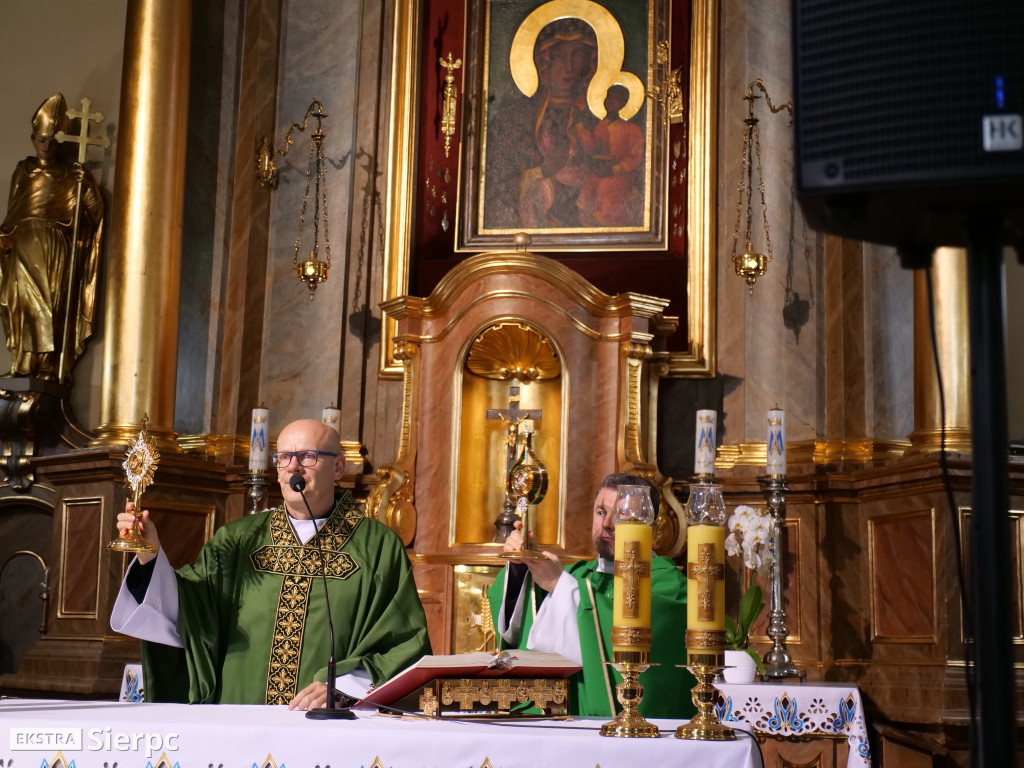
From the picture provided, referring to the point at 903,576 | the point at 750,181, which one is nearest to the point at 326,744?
the point at 903,576

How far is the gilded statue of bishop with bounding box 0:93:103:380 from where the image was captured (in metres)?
8.61

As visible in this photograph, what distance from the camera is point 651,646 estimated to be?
4.10 meters

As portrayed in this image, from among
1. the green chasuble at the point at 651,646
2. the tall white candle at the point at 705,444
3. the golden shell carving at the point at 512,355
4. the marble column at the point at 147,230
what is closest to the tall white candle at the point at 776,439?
the tall white candle at the point at 705,444

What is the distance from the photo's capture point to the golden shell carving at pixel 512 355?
7.98 metres

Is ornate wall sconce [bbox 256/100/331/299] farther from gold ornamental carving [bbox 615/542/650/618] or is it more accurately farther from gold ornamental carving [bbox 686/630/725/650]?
gold ornamental carving [bbox 686/630/725/650]

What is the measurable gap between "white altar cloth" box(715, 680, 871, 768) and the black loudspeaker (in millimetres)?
4153

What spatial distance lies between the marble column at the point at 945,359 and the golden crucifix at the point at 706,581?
164 inches

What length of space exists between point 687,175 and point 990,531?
6.59 m

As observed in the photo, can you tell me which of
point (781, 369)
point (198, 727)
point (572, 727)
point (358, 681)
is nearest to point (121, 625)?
point (358, 681)

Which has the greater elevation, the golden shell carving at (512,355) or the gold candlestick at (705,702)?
the golden shell carving at (512,355)

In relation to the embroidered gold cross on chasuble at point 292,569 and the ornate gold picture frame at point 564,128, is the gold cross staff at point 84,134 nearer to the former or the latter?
the ornate gold picture frame at point 564,128

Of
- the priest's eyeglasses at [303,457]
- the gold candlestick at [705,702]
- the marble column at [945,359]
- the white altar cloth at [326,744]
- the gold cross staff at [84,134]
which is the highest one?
the gold cross staff at [84,134]

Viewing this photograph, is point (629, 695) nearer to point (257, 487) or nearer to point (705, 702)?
point (705, 702)

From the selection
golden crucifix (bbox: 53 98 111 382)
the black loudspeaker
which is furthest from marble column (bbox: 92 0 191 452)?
the black loudspeaker
